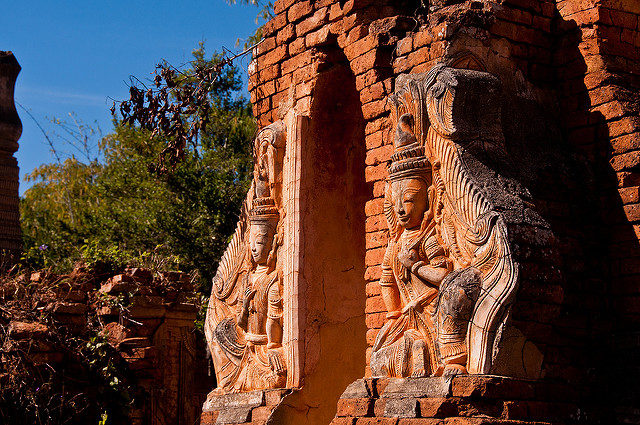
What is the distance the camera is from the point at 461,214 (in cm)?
514

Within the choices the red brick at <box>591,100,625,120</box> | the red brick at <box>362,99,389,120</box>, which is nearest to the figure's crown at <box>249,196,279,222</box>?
the red brick at <box>362,99,389,120</box>

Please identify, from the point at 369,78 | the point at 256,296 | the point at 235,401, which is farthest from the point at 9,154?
the point at 369,78

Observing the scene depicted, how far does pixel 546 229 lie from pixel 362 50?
2060mm

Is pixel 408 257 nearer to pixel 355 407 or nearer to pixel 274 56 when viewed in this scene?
pixel 355 407

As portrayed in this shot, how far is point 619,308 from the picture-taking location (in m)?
5.34

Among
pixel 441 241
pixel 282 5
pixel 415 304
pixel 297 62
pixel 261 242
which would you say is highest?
pixel 282 5

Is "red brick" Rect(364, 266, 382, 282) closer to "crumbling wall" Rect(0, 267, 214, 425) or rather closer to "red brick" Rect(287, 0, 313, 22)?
"red brick" Rect(287, 0, 313, 22)

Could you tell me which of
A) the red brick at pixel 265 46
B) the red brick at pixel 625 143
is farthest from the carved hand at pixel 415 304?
the red brick at pixel 265 46

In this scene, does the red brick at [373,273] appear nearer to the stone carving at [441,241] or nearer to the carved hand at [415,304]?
the stone carving at [441,241]

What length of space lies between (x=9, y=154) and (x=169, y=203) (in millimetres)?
2964

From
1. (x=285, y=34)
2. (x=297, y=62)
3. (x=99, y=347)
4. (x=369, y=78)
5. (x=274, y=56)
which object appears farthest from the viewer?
(x=99, y=347)

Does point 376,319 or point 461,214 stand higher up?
point 461,214

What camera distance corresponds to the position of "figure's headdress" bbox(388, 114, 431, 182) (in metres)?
5.49

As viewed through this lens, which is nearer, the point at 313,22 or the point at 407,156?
the point at 407,156
